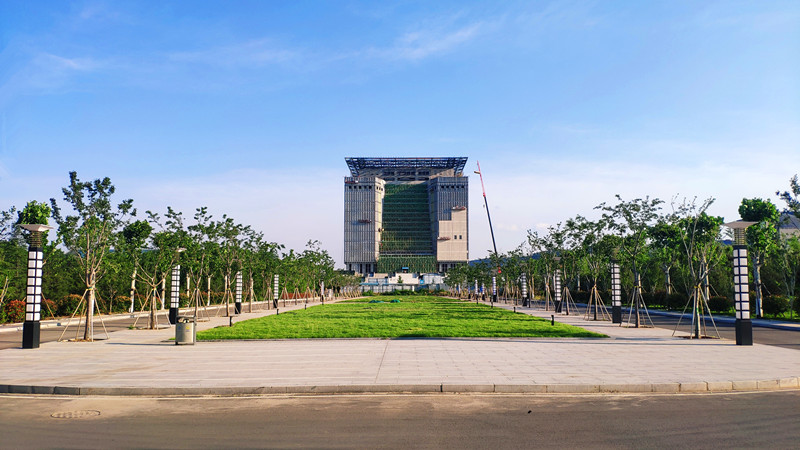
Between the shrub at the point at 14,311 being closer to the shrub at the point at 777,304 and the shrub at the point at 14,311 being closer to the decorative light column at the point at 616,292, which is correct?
the decorative light column at the point at 616,292

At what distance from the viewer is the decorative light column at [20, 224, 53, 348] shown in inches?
768

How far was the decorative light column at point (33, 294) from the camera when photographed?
19500 millimetres

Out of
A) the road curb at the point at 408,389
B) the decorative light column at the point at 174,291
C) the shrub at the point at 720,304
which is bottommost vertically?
the shrub at the point at 720,304

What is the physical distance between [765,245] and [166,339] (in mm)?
37084

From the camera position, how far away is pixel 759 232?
38188 mm

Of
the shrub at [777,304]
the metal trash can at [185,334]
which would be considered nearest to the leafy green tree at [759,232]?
the shrub at [777,304]

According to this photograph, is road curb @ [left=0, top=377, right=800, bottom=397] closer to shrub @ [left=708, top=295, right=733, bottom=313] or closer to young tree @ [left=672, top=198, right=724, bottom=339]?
young tree @ [left=672, top=198, right=724, bottom=339]

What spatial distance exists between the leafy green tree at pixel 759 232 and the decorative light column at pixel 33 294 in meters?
39.0

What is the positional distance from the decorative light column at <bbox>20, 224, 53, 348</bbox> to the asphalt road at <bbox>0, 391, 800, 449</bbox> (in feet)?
32.1

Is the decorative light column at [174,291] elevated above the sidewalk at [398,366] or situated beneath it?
elevated above

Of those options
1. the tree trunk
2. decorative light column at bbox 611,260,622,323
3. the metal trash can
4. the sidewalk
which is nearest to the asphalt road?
the sidewalk

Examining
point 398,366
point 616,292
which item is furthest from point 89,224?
point 616,292

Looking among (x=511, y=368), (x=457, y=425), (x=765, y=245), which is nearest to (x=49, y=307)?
(x=511, y=368)

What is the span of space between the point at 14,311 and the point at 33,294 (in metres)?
14.1
